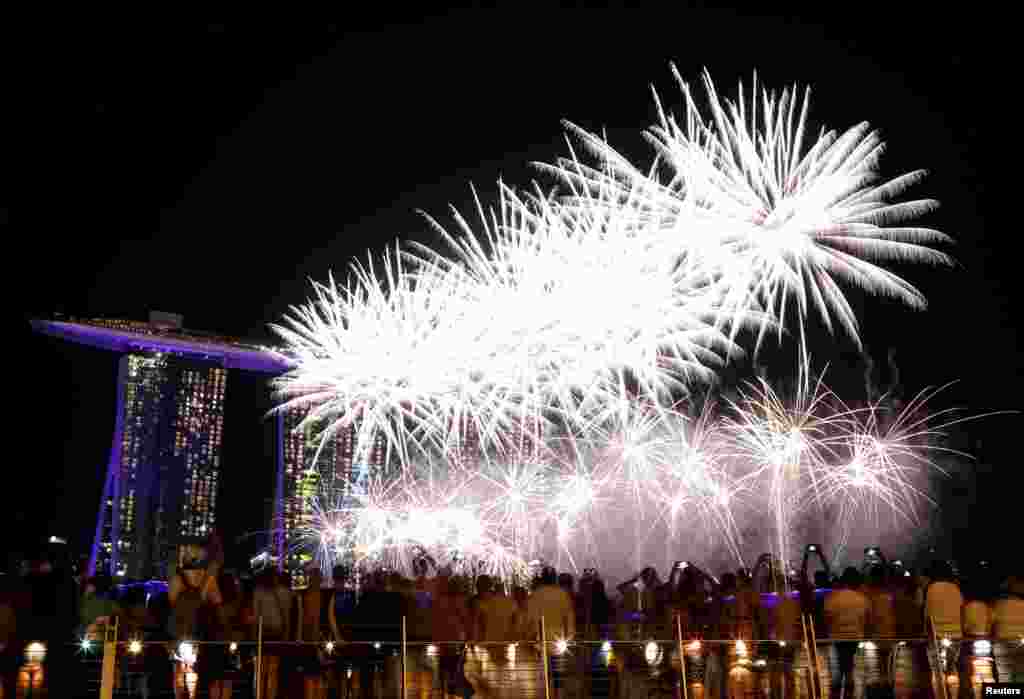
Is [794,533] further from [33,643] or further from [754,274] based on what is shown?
[33,643]

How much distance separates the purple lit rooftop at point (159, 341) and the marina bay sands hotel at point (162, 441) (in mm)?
62

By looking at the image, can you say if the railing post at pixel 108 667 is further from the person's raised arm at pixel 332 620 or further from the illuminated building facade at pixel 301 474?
the illuminated building facade at pixel 301 474

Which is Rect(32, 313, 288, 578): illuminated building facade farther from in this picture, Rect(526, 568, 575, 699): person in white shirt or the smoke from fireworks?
→ Rect(526, 568, 575, 699): person in white shirt

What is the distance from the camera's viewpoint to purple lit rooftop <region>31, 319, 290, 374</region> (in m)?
52.3

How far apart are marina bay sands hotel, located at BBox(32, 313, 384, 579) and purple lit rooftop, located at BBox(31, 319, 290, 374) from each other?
0.06 m

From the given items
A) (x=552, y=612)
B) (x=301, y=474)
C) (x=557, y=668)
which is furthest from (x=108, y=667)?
(x=301, y=474)

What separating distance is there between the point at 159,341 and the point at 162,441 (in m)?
5.89

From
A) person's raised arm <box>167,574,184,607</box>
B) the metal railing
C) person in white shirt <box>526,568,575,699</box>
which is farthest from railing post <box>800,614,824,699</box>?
person's raised arm <box>167,574,184,607</box>

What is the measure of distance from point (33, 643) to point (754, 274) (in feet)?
44.2

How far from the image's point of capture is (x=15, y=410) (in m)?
49.0

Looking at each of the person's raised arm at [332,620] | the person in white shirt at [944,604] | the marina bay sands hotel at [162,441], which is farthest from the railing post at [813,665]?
the marina bay sands hotel at [162,441]

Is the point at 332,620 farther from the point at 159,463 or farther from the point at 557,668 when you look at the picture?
the point at 159,463

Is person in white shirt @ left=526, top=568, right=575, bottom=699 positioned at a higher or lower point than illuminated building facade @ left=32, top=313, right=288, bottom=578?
lower

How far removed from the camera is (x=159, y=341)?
57.9 m
